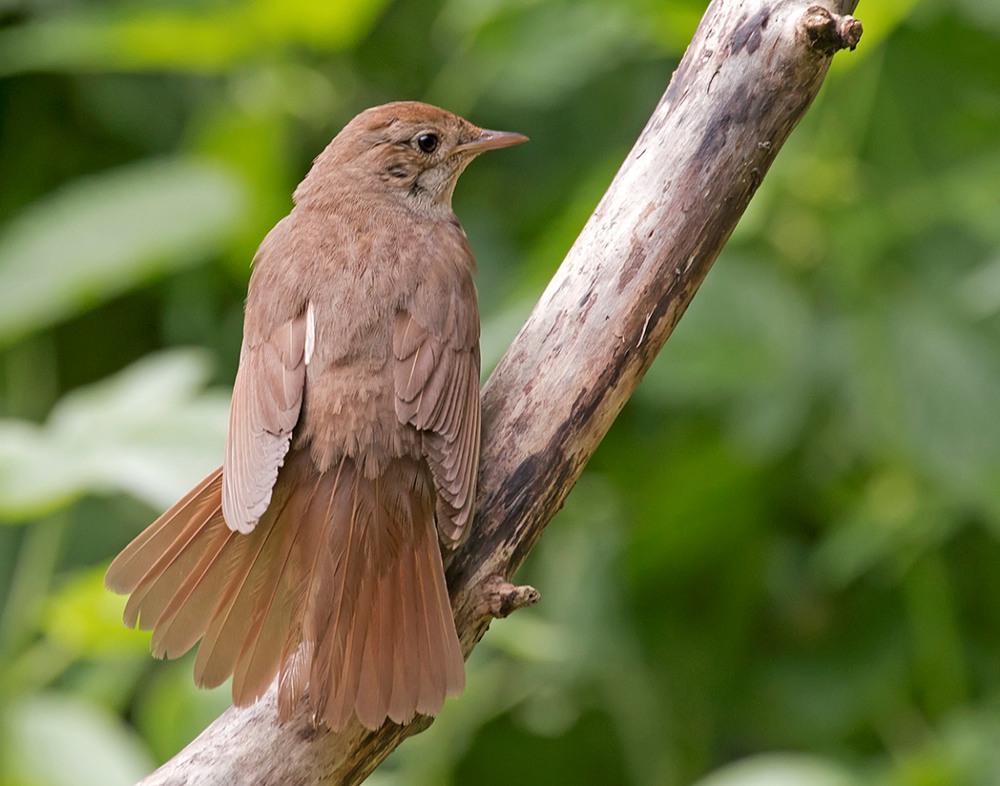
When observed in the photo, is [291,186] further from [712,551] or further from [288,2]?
[712,551]

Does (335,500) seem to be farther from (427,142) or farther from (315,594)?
(427,142)

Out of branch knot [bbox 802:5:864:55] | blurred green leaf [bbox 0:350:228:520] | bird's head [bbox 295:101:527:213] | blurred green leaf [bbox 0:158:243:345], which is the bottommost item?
blurred green leaf [bbox 0:350:228:520]

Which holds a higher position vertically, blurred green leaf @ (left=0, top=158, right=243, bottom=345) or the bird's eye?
the bird's eye

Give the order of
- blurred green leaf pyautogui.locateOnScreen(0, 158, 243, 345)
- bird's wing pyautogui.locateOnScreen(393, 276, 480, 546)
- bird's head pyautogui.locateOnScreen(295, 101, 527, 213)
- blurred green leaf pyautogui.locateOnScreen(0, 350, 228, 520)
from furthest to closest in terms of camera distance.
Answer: blurred green leaf pyautogui.locateOnScreen(0, 158, 243, 345) → bird's head pyautogui.locateOnScreen(295, 101, 527, 213) → blurred green leaf pyautogui.locateOnScreen(0, 350, 228, 520) → bird's wing pyautogui.locateOnScreen(393, 276, 480, 546)

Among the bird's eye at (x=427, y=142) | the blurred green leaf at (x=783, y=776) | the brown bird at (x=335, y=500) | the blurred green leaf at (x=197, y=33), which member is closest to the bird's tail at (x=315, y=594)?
the brown bird at (x=335, y=500)

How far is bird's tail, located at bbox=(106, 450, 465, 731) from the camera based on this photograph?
252 cm

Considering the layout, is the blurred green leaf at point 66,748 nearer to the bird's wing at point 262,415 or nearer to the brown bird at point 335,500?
the brown bird at point 335,500

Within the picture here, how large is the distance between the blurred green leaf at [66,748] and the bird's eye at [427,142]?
1.50 metres

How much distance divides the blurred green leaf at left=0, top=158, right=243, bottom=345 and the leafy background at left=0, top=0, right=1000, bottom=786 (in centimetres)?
1

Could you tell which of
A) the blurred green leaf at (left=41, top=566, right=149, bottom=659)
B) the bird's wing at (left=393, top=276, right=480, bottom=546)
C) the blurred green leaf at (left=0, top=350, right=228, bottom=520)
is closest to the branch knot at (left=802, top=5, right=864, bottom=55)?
the bird's wing at (left=393, top=276, right=480, bottom=546)

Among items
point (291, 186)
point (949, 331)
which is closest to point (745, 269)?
point (949, 331)

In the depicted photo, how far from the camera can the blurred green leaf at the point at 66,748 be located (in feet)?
10.6

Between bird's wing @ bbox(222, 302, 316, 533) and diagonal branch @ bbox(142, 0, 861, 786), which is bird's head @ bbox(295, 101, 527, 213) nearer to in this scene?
bird's wing @ bbox(222, 302, 316, 533)

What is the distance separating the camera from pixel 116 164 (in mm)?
5070
